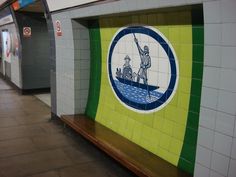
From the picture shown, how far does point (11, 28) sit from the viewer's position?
9594 mm

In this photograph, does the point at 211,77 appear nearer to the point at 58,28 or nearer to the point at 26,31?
the point at 58,28

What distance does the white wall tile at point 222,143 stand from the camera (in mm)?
2304

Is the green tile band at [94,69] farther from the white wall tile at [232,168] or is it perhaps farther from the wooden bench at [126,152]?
the white wall tile at [232,168]

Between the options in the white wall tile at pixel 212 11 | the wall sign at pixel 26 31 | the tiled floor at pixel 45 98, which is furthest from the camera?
the wall sign at pixel 26 31

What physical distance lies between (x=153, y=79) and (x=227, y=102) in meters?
1.38

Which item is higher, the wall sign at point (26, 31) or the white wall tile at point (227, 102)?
the wall sign at point (26, 31)

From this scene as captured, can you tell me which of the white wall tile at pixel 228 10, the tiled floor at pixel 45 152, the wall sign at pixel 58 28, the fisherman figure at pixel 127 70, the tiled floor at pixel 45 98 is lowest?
the tiled floor at pixel 45 152

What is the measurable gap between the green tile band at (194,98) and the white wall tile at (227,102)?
60 centimetres

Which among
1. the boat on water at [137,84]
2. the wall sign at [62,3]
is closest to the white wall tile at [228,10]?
the boat on water at [137,84]

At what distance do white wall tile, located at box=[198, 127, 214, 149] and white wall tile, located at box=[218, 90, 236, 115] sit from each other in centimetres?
25

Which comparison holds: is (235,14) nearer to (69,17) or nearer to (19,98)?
(69,17)

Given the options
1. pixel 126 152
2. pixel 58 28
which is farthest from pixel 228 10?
pixel 58 28

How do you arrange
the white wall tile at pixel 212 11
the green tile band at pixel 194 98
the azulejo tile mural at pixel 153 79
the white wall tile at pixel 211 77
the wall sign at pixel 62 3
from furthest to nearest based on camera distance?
the wall sign at pixel 62 3 → the azulejo tile mural at pixel 153 79 → the green tile band at pixel 194 98 → the white wall tile at pixel 211 77 → the white wall tile at pixel 212 11

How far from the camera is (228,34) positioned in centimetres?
219
